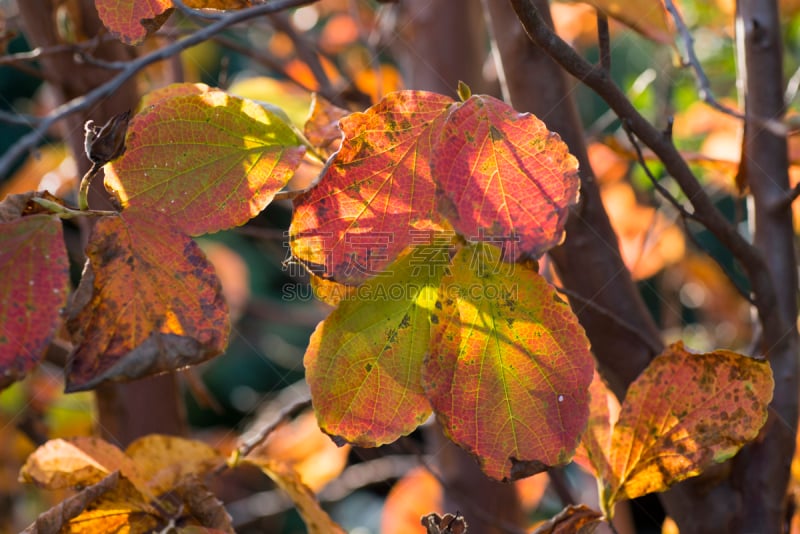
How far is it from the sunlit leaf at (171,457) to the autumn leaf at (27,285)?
0.25 m

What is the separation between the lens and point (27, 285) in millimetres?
377

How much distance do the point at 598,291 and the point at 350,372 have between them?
0.27 metres

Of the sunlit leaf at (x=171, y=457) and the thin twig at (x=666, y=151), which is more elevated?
the thin twig at (x=666, y=151)

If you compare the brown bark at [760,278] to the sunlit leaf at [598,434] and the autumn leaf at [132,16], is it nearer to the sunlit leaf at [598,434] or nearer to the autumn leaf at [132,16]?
the sunlit leaf at [598,434]

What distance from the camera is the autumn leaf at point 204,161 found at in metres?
0.40

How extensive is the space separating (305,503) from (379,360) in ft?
0.53

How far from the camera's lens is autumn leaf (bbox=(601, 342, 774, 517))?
47cm

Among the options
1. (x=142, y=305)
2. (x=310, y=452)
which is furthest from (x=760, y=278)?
(x=310, y=452)

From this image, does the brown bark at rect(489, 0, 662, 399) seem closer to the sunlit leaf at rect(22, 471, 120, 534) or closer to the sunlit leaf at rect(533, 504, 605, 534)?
the sunlit leaf at rect(533, 504, 605, 534)

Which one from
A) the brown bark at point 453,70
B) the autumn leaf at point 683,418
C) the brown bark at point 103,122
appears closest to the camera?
the autumn leaf at point 683,418

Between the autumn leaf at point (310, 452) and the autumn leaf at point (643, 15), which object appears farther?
the autumn leaf at point (310, 452)

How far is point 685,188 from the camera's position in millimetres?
519

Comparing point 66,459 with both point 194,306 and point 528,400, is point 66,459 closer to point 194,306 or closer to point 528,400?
point 194,306

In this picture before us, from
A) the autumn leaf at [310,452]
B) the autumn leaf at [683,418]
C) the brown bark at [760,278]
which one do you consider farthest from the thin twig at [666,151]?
the autumn leaf at [310,452]
